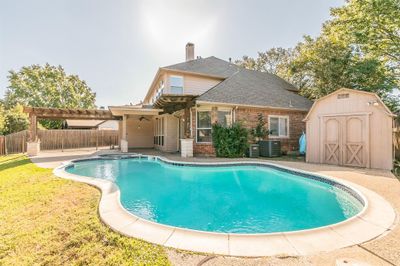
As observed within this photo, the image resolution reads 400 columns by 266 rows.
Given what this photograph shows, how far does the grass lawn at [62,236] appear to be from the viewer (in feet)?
8.74

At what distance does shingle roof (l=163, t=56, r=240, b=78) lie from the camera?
1650 centimetres

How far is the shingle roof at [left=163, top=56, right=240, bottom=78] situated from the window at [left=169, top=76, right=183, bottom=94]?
0.76 meters

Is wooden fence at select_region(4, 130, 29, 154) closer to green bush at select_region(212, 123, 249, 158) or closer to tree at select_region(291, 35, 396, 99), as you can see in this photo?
green bush at select_region(212, 123, 249, 158)

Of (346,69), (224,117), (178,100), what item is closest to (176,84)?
(178,100)

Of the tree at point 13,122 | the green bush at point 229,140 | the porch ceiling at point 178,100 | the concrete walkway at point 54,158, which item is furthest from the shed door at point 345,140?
the tree at point 13,122

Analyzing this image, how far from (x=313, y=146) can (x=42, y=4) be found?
15282 millimetres

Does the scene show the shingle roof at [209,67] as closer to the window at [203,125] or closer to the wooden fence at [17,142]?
the window at [203,125]

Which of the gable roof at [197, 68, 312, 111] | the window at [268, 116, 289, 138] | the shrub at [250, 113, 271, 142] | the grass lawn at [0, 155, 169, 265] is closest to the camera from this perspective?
the grass lawn at [0, 155, 169, 265]

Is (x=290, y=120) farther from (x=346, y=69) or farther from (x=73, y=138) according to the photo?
(x=73, y=138)

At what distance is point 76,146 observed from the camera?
22.0 meters

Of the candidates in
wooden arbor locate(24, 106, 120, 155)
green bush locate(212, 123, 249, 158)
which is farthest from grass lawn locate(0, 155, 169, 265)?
wooden arbor locate(24, 106, 120, 155)

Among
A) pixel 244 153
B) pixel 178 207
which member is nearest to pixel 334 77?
pixel 244 153

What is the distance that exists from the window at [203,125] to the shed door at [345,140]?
659 centimetres

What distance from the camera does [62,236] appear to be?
3234 millimetres
